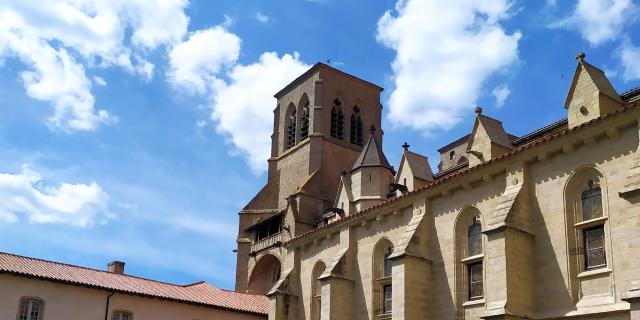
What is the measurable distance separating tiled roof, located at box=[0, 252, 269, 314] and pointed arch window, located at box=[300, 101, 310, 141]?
1998cm

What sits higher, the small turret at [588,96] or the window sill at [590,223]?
the small turret at [588,96]

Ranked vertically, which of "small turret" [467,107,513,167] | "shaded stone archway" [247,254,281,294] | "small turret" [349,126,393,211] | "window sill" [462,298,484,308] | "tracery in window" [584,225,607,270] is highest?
"small turret" [349,126,393,211]

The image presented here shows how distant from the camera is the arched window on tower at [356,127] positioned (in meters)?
61.6

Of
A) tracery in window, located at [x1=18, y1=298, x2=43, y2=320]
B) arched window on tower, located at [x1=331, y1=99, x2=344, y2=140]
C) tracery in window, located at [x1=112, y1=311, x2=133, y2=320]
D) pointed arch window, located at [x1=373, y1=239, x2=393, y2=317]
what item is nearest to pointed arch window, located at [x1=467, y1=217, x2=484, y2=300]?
pointed arch window, located at [x1=373, y1=239, x2=393, y2=317]

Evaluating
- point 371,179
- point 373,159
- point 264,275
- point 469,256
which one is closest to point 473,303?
point 469,256

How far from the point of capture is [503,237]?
20.9 meters

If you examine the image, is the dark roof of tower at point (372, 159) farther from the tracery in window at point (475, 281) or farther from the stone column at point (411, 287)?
the tracery in window at point (475, 281)

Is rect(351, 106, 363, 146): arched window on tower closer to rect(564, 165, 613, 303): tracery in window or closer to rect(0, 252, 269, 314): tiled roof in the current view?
rect(0, 252, 269, 314): tiled roof

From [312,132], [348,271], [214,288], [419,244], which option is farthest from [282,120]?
[419,244]

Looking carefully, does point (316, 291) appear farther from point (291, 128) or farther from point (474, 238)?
point (291, 128)

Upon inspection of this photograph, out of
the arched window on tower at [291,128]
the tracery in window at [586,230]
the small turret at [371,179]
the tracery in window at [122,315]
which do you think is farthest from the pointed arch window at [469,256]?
the arched window on tower at [291,128]

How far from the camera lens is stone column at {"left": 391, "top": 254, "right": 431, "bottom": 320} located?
24.7m

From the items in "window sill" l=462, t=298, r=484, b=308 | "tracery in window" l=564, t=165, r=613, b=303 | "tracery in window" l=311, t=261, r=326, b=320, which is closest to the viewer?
"tracery in window" l=564, t=165, r=613, b=303

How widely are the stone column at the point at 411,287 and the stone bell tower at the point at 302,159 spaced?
25.4 m
